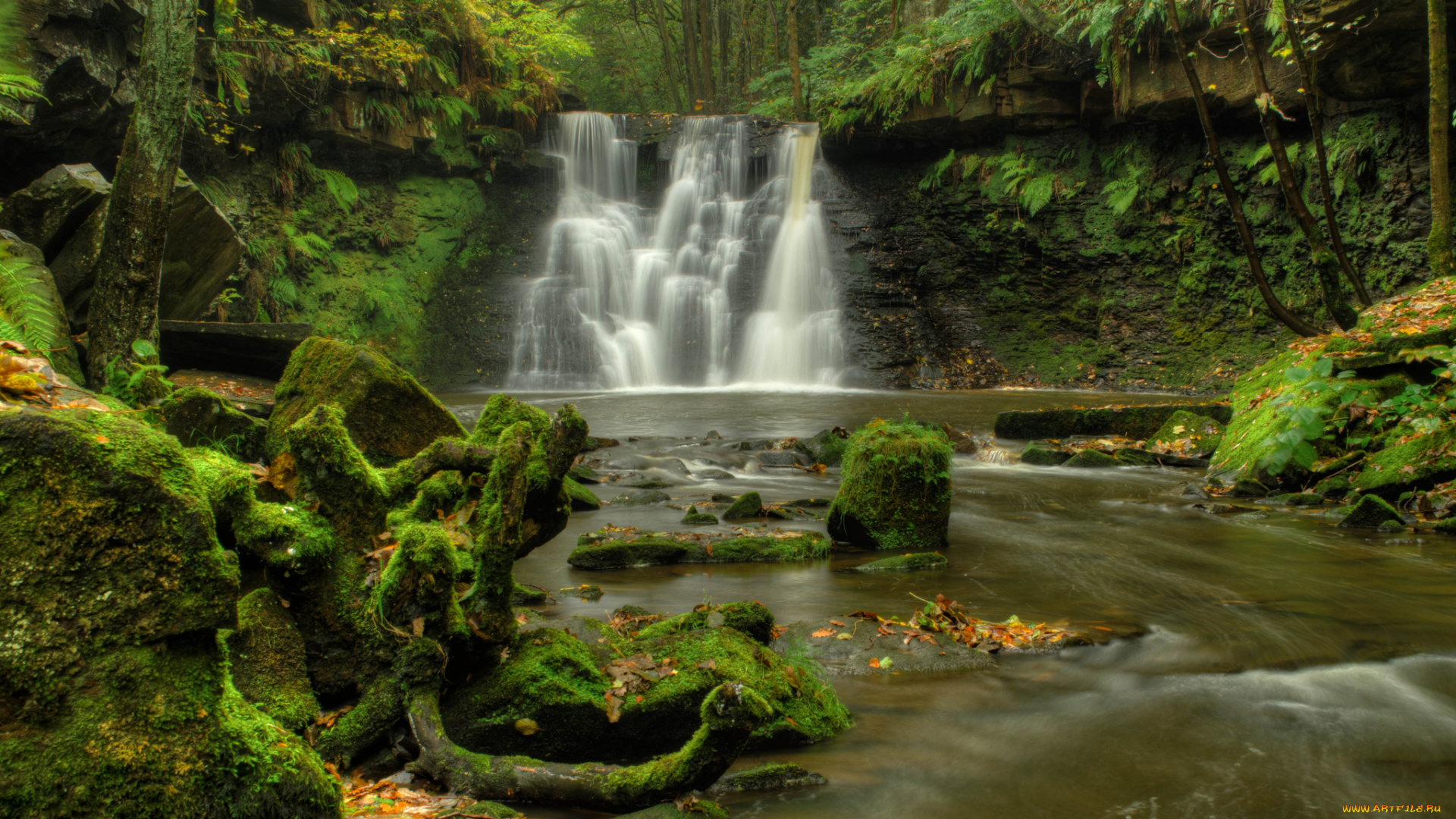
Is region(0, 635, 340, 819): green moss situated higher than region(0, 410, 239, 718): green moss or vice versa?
region(0, 410, 239, 718): green moss

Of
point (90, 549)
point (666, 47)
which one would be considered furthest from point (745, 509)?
point (666, 47)

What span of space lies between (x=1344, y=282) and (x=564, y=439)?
17.4 m

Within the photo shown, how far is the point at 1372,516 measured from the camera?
6031 millimetres

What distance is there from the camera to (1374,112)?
46.2 ft

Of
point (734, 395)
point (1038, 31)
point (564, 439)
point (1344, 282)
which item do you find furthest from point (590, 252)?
point (564, 439)

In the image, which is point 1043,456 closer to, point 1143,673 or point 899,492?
point 899,492

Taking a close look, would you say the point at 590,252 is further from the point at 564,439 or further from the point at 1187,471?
the point at 564,439

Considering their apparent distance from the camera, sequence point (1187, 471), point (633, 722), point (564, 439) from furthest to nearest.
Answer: point (1187, 471), point (564, 439), point (633, 722)

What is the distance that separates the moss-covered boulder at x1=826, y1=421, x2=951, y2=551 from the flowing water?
0.84ft

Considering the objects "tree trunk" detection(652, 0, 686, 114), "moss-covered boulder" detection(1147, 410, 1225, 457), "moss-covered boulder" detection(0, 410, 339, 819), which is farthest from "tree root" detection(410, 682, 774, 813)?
"tree trunk" detection(652, 0, 686, 114)

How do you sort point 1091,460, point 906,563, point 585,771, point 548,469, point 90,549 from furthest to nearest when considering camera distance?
point 1091,460 < point 906,563 < point 548,469 < point 585,771 < point 90,549

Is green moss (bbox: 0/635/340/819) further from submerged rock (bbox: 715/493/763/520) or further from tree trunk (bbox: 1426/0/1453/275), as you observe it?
tree trunk (bbox: 1426/0/1453/275)

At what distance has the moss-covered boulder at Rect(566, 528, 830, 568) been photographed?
209 inches

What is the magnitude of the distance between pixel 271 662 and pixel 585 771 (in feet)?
3.54
